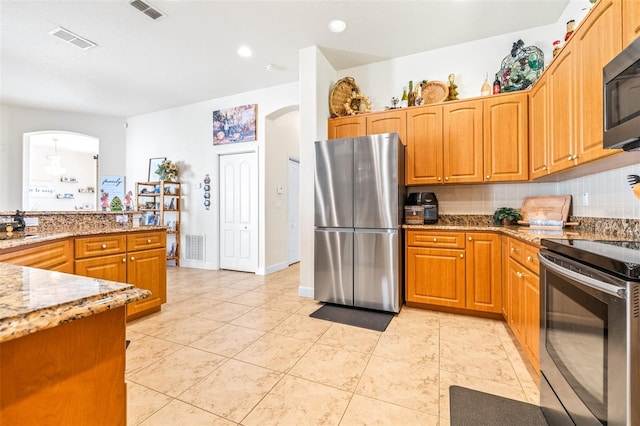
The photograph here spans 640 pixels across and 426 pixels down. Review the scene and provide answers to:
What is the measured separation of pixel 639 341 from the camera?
0.84m

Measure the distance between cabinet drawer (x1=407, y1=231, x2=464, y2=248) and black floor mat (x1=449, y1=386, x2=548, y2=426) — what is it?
1.41 meters

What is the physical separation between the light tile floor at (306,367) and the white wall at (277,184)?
Answer: 1957 millimetres

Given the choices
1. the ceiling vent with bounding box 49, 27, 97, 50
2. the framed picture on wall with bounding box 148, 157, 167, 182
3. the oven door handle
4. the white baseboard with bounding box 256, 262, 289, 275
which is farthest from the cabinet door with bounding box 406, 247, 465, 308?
the framed picture on wall with bounding box 148, 157, 167, 182

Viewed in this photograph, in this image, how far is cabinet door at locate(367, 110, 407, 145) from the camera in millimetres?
3252

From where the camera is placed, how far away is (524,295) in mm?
1983

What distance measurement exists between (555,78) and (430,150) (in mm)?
1202

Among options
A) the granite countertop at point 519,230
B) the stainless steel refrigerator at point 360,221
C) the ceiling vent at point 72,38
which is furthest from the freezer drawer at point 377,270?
the ceiling vent at point 72,38

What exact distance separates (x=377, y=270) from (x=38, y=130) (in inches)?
266

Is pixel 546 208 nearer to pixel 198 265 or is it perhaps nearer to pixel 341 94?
pixel 341 94

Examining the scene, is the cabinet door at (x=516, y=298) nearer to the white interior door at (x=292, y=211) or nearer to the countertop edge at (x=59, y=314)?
the countertop edge at (x=59, y=314)

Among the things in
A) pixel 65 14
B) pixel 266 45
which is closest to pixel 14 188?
pixel 65 14

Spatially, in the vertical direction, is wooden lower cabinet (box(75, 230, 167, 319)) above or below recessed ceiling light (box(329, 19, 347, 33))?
below

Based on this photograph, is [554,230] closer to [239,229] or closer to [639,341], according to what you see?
[639,341]

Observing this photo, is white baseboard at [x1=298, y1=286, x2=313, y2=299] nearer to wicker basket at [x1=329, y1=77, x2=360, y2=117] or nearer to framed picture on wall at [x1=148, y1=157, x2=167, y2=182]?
wicker basket at [x1=329, y1=77, x2=360, y2=117]
